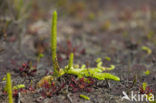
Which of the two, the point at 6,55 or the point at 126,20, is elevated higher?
the point at 126,20

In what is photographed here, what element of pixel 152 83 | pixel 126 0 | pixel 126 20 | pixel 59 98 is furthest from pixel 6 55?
pixel 126 0

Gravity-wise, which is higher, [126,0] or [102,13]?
[126,0]

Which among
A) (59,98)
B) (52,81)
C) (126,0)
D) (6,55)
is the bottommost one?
(59,98)

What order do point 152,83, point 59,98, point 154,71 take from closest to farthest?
1. point 59,98
2. point 152,83
3. point 154,71

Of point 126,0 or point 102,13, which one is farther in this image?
point 126,0

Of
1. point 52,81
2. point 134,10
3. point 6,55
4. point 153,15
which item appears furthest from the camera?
point 134,10

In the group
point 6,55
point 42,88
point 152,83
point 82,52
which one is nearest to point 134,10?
point 82,52

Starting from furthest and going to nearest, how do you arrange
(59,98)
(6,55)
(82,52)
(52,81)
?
(82,52) < (6,55) < (52,81) < (59,98)

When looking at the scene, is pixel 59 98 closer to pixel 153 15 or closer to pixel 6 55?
pixel 6 55

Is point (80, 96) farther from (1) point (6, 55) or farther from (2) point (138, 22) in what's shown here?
(2) point (138, 22)
